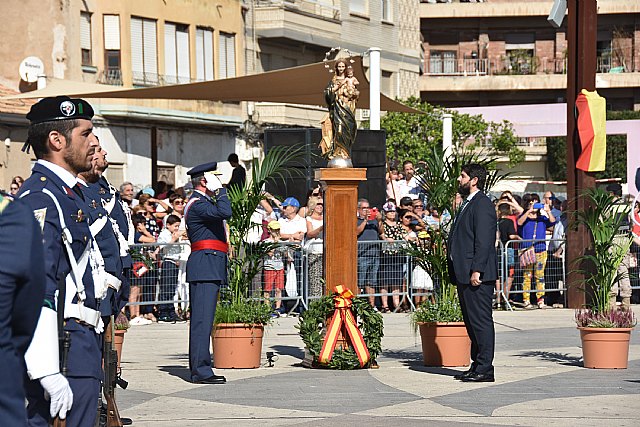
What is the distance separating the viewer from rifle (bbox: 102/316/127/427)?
732cm

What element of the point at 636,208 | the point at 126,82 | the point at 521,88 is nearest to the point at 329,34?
the point at 126,82

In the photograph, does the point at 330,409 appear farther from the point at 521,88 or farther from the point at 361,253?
the point at 521,88

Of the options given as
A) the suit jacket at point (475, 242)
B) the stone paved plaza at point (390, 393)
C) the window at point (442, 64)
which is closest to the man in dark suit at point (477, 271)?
the suit jacket at point (475, 242)

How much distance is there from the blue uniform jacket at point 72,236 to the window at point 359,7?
4264cm

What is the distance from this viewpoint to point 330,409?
10.8m

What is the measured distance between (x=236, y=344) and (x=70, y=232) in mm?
7531

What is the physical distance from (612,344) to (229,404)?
13.6 feet

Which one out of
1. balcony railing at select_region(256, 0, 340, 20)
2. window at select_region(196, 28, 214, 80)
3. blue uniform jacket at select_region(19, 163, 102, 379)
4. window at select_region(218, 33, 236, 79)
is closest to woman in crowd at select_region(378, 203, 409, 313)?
blue uniform jacket at select_region(19, 163, 102, 379)

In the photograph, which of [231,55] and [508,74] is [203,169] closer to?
[231,55]

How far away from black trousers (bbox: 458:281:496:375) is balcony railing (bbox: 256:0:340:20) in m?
30.9

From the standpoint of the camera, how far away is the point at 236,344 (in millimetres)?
13516

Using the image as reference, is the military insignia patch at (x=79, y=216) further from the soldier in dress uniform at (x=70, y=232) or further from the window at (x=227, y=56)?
the window at (x=227, y=56)

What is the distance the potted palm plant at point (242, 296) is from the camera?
44.3 ft

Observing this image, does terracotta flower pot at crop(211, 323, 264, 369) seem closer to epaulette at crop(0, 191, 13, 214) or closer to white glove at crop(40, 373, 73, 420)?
white glove at crop(40, 373, 73, 420)
